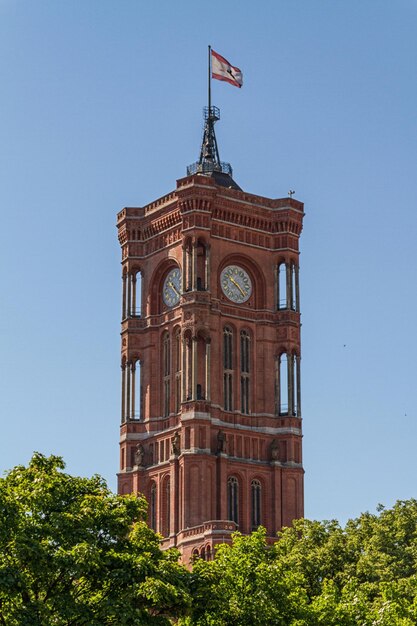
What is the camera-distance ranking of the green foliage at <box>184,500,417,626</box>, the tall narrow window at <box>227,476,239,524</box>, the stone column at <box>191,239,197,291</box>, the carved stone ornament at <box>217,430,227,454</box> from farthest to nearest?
the stone column at <box>191,239,197,291</box>
the tall narrow window at <box>227,476,239,524</box>
the carved stone ornament at <box>217,430,227,454</box>
the green foliage at <box>184,500,417,626</box>

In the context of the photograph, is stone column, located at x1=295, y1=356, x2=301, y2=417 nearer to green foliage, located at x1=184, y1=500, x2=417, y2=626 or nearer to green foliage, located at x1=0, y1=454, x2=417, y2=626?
green foliage, located at x1=184, y1=500, x2=417, y2=626

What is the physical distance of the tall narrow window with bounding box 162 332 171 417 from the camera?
5167 inches

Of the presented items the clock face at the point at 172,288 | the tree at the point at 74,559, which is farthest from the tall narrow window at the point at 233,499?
the tree at the point at 74,559

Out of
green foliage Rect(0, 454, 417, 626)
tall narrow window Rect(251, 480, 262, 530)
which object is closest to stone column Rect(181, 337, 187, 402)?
tall narrow window Rect(251, 480, 262, 530)

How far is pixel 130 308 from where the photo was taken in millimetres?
135625

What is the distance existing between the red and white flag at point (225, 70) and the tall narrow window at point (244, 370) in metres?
21.1

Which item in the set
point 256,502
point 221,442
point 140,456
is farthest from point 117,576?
point 140,456

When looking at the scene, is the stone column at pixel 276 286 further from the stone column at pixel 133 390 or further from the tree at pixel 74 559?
the tree at pixel 74 559

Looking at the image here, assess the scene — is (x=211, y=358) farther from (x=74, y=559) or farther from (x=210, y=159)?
(x=74, y=559)

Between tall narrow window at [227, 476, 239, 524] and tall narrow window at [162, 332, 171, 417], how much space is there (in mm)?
8118

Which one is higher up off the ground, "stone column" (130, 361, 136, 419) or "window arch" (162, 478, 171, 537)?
"stone column" (130, 361, 136, 419)

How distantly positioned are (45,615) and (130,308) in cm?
7574

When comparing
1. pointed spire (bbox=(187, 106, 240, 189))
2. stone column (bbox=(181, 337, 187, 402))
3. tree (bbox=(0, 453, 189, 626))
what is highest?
pointed spire (bbox=(187, 106, 240, 189))

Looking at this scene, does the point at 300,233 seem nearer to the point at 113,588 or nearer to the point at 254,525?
the point at 254,525
